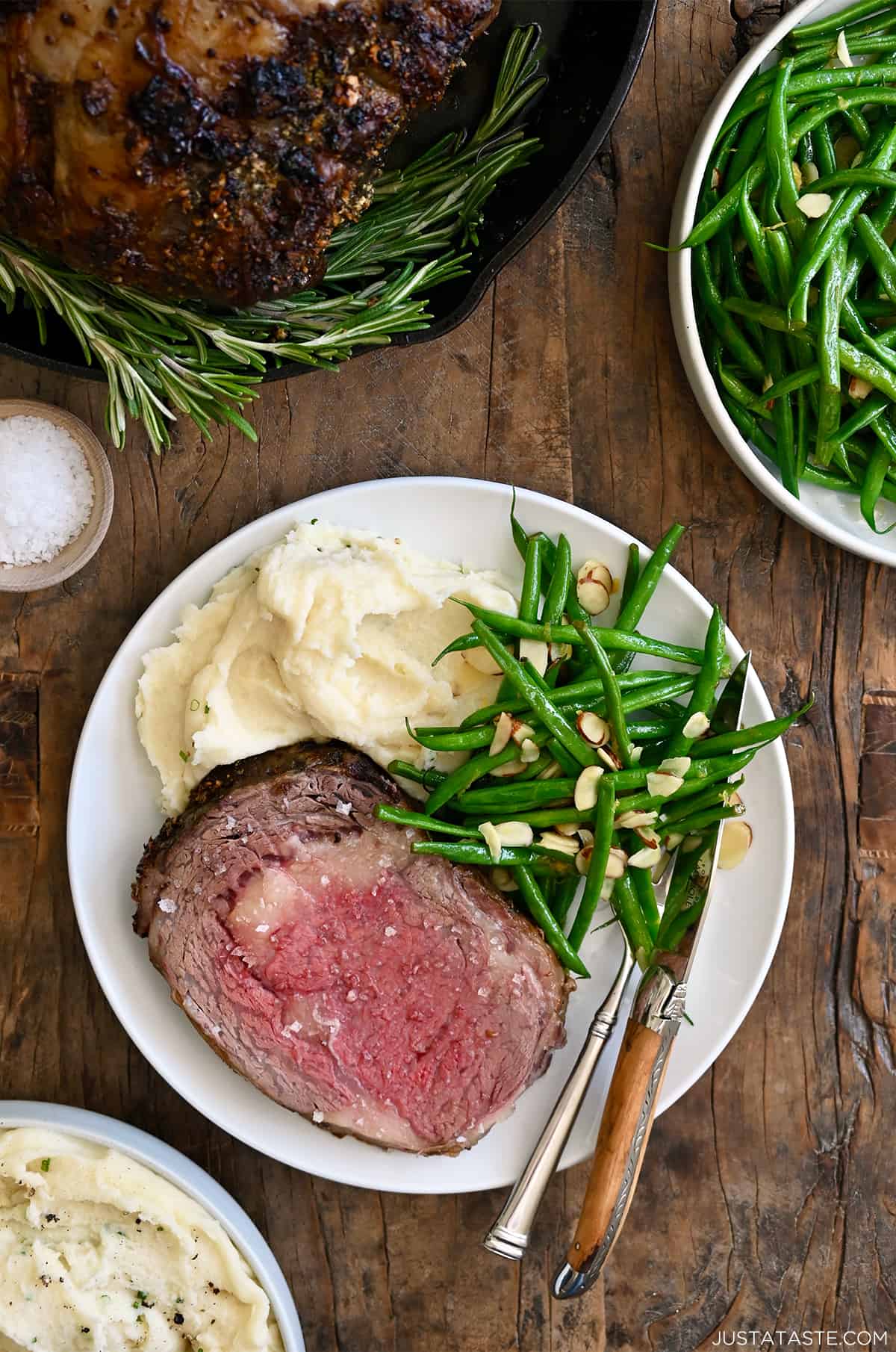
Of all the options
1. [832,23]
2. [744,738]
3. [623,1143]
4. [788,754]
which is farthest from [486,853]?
[832,23]

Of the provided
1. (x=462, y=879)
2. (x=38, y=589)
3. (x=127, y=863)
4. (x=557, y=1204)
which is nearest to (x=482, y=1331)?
(x=557, y=1204)

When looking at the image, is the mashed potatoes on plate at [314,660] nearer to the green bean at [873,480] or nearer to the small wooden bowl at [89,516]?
the small wooden bowl at [89,516]

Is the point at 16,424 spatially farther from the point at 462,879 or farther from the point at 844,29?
the point at 844,29

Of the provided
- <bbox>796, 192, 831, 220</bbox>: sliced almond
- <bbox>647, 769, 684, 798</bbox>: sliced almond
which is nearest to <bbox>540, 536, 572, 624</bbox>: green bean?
<bbox>647, 769, 684, 798</bbox>: sliced almond

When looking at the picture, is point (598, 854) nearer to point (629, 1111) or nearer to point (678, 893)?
point (678, 893)

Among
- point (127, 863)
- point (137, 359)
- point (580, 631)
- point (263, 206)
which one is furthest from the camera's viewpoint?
point (127, 863)

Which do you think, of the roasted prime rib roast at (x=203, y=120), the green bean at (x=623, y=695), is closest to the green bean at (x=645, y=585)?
the green bean at (x=623, y=695)
